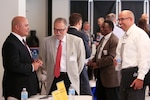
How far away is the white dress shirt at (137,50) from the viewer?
134 inches

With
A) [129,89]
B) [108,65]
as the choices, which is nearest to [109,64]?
[108,65]

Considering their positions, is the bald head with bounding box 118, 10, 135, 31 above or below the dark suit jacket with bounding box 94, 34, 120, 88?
above

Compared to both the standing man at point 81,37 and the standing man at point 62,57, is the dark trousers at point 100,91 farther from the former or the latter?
the standing man at point 62,57

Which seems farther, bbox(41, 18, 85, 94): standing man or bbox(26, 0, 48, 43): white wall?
bbox(26, 0, 48, 43): white wall

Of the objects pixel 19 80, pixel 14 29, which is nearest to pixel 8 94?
pixel 19 80

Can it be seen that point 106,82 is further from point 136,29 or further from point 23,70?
point 23,70

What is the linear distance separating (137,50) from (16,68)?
1.39 metres

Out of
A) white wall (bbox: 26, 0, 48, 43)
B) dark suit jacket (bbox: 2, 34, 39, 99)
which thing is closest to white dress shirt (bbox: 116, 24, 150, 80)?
dark suit jacket (bbox: 2, 34, 39, 99)

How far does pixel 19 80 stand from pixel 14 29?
22.1 inches

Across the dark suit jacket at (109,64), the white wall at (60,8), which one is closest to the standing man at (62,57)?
the dark suit jacket at (109,64)

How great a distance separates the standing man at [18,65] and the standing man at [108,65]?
1.47 metres

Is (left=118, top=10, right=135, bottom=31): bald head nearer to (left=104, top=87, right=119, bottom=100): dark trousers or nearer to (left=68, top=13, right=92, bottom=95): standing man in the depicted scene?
(left=68, top=13, right=92, bottom=95): standing man

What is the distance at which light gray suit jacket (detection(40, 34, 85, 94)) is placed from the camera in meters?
3.54

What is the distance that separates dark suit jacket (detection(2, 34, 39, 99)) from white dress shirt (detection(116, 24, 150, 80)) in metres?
1.12
